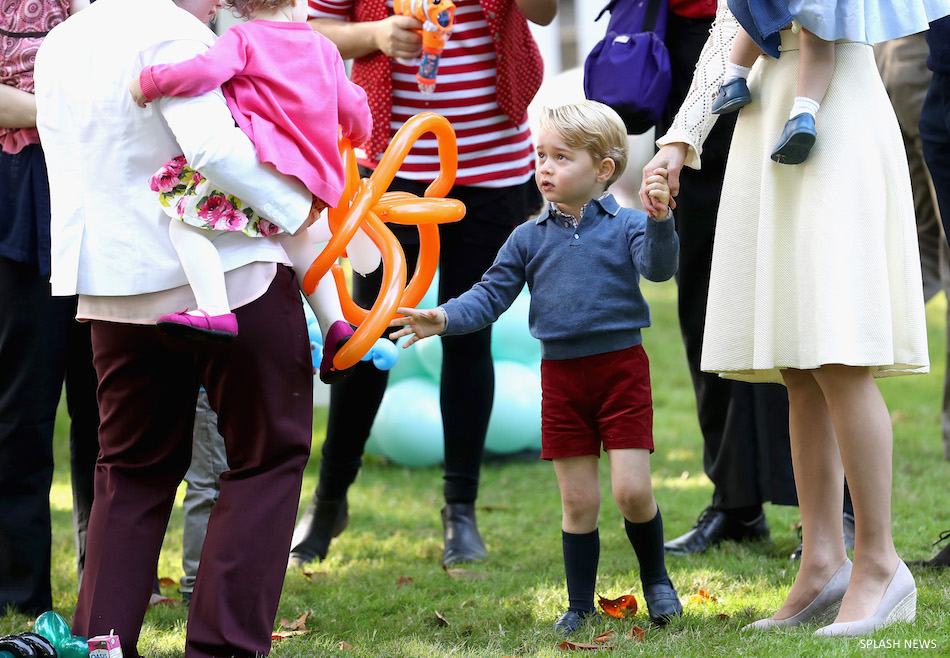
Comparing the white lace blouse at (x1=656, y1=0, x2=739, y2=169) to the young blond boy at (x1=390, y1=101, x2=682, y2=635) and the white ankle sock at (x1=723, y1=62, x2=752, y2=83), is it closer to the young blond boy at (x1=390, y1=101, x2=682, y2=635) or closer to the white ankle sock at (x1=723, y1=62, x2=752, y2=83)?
the white ankle sock at (x1=723, y1=62, x2=752, y2=83)

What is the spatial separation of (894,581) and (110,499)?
1.81 metres

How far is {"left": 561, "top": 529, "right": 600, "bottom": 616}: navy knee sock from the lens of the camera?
9.29ft

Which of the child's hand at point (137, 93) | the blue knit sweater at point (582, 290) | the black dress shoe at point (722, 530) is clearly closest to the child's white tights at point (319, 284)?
the blue knit sweater at point (582, 290)

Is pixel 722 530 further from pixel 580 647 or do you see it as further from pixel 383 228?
pixel 383 228

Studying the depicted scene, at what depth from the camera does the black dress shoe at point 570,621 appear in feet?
9.00

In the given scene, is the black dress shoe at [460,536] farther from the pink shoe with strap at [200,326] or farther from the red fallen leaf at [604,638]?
the pink shoe with strap at [200,326]

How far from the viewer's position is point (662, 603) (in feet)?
9.23

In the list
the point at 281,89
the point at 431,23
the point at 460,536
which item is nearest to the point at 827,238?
the point at 281,89

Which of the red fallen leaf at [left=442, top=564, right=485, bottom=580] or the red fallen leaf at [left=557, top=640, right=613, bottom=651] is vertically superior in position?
the red fallen leaf at [left=557, top=640, right=613, bottom=651]

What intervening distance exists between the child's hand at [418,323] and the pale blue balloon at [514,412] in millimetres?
2928

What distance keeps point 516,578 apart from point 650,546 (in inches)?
27.4

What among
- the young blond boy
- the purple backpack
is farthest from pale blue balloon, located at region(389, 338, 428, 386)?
the young blond boy

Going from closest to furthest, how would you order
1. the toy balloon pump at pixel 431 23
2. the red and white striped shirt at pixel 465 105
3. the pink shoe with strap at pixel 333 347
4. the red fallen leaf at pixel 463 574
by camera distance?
the pink shoe with strap at pixel 333 347 → the toy balloon pump at pixel 431 23 → the red fallen leaf at pixel 463 574 → the red and white striped shirt at pixel 465 105

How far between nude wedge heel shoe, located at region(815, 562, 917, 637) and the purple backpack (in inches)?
58.2
